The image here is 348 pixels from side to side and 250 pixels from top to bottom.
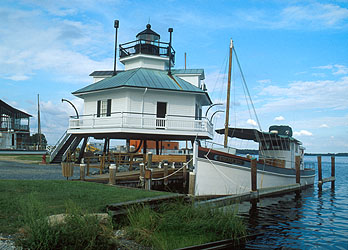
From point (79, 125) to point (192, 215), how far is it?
16.5 metres

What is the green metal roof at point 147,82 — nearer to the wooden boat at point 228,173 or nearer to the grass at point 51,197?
the wooden boat at point 228,173

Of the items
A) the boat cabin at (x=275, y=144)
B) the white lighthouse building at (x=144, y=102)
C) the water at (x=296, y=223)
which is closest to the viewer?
the water at (x=296, y=223)

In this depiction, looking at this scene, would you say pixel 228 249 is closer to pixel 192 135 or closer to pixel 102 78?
pixel 192 135

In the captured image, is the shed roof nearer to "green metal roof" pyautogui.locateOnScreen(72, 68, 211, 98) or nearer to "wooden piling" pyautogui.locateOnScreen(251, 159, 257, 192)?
"green metal roof" pyautogui.locateOnScreen(72, 68, 211, 98)

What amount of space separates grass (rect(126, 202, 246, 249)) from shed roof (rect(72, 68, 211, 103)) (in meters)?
14.0

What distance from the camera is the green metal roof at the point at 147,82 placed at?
2277 centimetres

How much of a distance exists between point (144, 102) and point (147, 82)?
62.4 inches

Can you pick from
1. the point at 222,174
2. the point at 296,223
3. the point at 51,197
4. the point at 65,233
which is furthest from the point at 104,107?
the point at 65,233

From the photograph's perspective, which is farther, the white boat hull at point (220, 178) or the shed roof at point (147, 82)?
the shed roof at point (147, 82)

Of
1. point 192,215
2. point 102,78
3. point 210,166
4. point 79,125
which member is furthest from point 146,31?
point 192,215

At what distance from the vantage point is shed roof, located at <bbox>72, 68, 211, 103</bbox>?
2277cm

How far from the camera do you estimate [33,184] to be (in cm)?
1205

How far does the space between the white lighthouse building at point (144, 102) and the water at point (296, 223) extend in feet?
22.3

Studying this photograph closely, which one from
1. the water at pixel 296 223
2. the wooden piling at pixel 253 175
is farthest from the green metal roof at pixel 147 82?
the water at pixel 296 223
